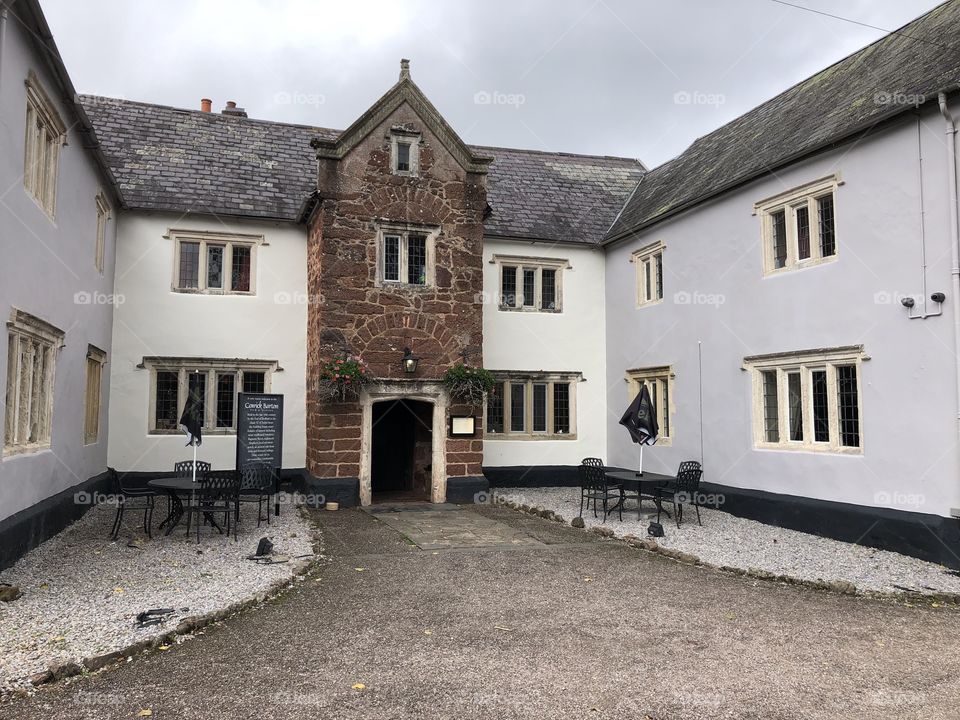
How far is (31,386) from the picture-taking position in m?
9.55

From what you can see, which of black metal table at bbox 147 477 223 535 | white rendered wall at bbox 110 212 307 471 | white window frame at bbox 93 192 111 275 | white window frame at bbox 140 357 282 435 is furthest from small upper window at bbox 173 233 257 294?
black metal table at bbox 147 477 223 535

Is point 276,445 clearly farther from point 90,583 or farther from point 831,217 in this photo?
point 831,217

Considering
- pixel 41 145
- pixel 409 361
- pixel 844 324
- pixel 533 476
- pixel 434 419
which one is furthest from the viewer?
pixel 533 476

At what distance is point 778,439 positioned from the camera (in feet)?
40.9

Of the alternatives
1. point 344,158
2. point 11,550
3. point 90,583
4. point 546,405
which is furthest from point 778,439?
point 11,550

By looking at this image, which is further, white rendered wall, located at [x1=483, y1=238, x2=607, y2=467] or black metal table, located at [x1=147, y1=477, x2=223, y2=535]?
white rendered wall, located at [x1=483, y1=238, x2=607, y2=467]

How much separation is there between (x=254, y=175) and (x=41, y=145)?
746 centimetres

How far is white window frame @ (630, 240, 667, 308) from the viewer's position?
1600cm

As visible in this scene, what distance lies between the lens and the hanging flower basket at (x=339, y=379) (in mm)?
13484

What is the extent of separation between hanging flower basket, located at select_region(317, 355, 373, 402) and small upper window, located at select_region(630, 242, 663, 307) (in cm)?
669

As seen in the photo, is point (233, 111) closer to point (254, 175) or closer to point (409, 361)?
point (254, 175)

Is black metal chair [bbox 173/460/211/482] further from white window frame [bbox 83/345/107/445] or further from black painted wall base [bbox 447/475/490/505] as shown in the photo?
black painted wall base [bbox 447/475/490/505]

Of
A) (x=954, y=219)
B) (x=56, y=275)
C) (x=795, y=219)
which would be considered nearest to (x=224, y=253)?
(x=56, y=275)

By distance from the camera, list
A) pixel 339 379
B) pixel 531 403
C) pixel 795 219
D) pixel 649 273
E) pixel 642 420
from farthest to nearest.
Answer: pixel 531 403 → pixel 649 273 → pixel 339 379 → pixel 642 420 → pixel 795 219
